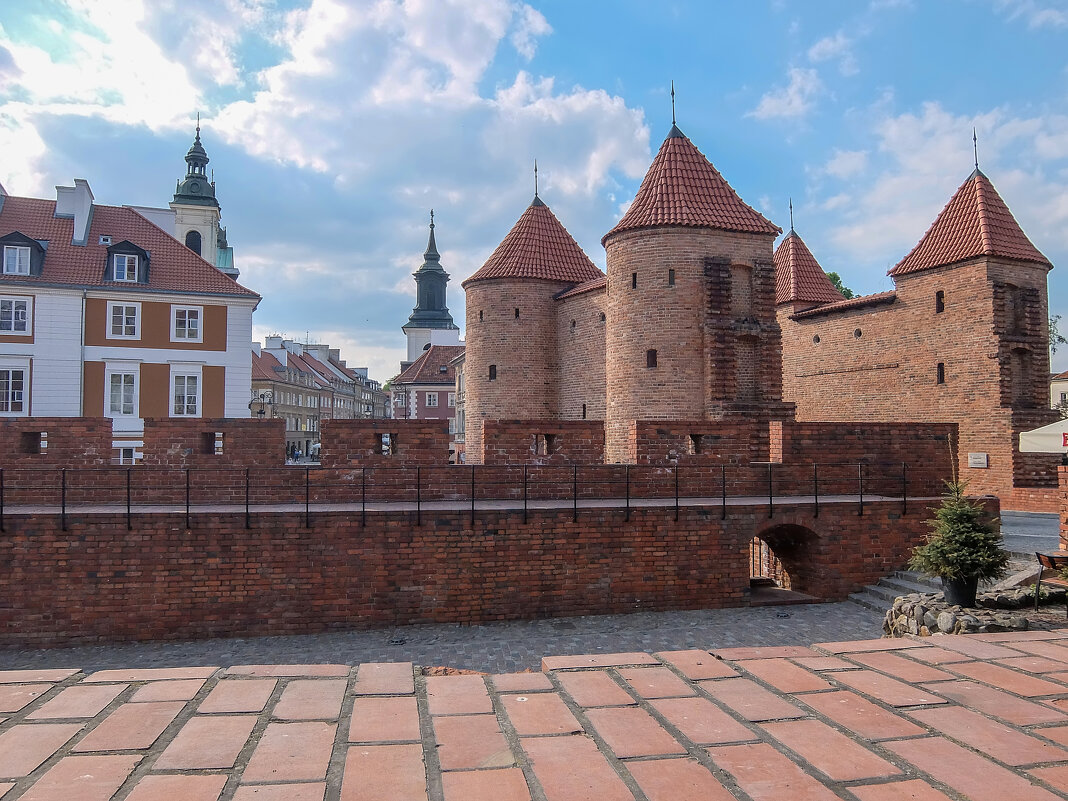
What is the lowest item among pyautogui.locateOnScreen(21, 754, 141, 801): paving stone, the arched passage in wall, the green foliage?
the arched passage in wall

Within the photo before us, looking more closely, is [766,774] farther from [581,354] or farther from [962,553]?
[581,354]

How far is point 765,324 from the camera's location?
17.3 metres

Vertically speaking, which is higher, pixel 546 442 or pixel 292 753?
pixel 546 442

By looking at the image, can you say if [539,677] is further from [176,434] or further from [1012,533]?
[1012,533]

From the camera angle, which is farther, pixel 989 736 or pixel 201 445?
pixel 201 445

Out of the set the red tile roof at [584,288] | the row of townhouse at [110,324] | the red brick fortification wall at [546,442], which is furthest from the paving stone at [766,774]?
the row of townhouse at [110,324]

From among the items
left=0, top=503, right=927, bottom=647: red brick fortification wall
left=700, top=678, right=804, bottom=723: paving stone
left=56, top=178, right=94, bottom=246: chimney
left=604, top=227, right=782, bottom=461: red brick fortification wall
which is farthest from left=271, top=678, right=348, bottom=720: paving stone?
left=56, top=178, right=94, bottom=246: chimney

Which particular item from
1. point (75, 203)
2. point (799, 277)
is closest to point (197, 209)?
point (75, 203)

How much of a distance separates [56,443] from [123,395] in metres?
13.7

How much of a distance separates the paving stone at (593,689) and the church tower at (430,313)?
197 feet

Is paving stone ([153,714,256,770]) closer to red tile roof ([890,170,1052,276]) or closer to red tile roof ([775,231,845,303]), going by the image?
red tile roof ([890,170,1052,276])

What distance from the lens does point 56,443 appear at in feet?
34.2

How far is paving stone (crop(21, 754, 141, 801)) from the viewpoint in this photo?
2.66 m

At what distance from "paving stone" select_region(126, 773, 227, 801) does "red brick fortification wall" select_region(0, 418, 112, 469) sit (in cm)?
905
